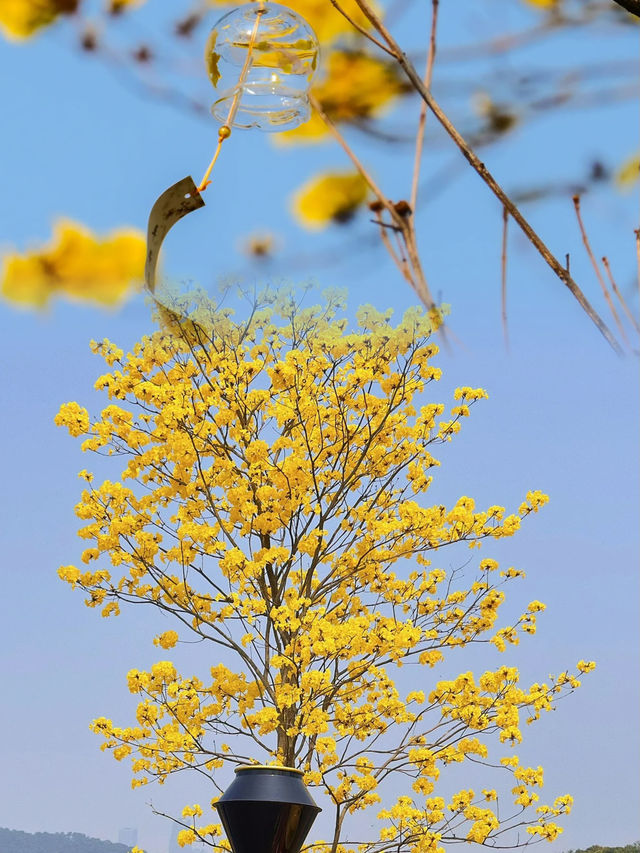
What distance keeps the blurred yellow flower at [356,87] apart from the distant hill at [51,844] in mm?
15760

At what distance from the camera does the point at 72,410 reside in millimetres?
4383

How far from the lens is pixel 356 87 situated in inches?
27.3

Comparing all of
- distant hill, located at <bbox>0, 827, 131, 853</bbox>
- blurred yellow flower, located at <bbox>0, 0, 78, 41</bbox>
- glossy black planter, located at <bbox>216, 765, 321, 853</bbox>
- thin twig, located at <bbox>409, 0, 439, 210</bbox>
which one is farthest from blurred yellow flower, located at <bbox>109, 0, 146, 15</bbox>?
distant hill, located at <bbox>0, 827, 131, 853</bbox>

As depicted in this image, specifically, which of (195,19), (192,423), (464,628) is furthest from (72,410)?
(195,19)

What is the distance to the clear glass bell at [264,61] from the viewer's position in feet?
3.41

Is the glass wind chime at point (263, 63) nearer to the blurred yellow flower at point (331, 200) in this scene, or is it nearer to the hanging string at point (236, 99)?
the hanging string at point (236, 99)

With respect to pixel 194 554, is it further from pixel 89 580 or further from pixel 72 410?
pixel 72 410

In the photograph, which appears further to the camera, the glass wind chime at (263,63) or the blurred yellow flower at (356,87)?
the glass wind chime at (263,63)

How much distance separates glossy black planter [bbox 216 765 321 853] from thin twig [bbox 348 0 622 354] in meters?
2.17

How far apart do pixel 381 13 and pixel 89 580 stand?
145 inches

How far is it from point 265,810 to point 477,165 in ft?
7.36

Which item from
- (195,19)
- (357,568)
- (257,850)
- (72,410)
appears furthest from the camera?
(72,410)

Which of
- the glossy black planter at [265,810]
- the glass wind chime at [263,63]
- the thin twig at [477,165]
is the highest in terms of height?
the glass wind chime at [263,63]

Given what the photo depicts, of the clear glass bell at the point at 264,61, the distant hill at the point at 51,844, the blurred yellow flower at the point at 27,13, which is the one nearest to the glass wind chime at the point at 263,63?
the clear glass bell at the point at 264,61
